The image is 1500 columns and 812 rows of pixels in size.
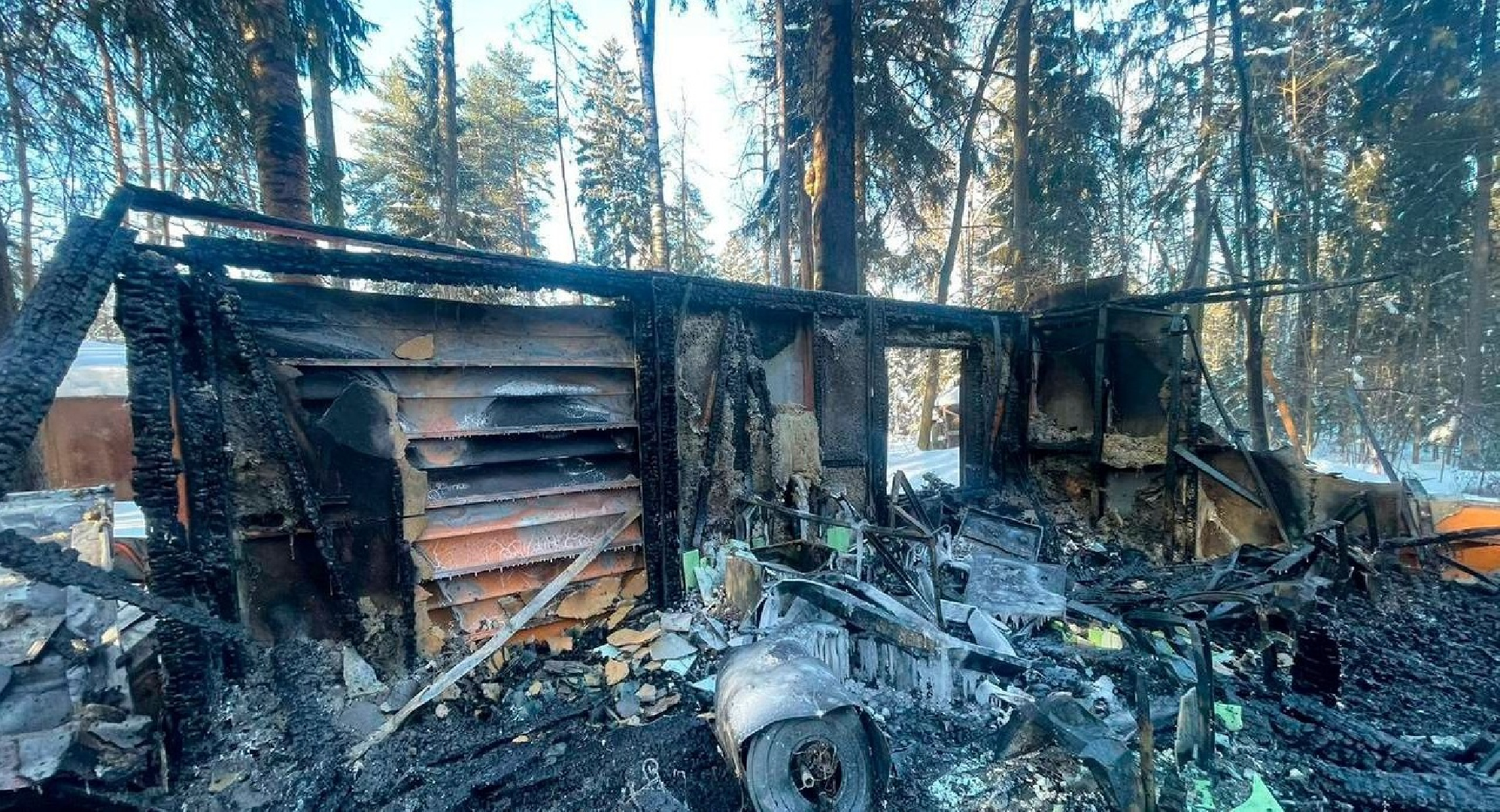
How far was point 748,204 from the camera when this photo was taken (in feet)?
54.2

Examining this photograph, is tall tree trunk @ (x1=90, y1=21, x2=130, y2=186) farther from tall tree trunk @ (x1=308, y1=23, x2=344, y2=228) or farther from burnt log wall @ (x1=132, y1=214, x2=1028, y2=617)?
burnt log wall @ (x1=132, y1=214, x2=1028, y2=617)

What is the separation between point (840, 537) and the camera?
5605mm

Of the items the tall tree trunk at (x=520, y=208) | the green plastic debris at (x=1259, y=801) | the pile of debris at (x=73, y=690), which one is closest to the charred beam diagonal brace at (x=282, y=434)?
the pile of debris at (x=73, y=690)

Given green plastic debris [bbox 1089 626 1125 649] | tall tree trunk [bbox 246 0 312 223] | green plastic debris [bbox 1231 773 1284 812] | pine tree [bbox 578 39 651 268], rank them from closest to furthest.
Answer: green plastic debris [bbox 1231 773 1284 812] < green plastic debris [bbox 1089 626 1125 649] < tall tree trunk [bbox 246 0 312 223] < pine tree [bbox 578 39 651 268]

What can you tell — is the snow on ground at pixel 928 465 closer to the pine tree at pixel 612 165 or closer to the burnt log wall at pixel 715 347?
the burnt log wall at pixel 715 347

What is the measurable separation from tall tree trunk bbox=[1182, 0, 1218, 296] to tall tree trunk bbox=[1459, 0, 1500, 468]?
4.29 meters

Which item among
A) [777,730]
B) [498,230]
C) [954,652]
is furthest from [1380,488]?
[498,230]

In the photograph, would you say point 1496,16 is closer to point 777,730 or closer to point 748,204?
point 748,204

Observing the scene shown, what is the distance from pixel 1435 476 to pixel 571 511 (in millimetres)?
19552

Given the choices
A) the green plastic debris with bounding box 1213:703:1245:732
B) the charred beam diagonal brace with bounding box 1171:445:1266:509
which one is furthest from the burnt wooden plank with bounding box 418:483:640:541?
the charred beam diagonal brace with bounding box 1171:445:1266:509

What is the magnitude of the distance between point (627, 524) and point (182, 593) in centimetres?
263

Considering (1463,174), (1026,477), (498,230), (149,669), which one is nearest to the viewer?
(149,669)

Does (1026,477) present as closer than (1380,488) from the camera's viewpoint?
No

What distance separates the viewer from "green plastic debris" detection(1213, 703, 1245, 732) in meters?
3.34
